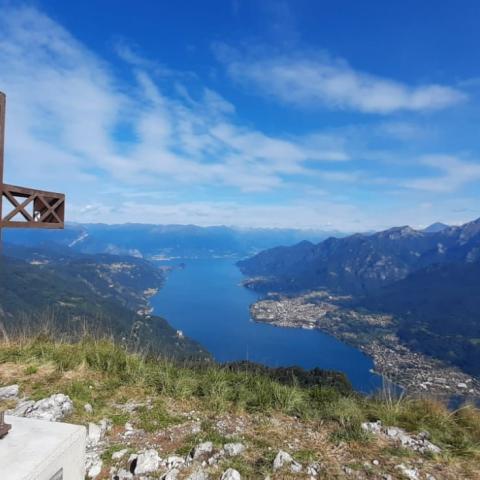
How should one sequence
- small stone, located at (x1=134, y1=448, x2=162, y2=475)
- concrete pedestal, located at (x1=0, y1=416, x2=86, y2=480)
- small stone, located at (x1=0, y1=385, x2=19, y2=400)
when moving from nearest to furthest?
concrete pedestal, located at (x1=0, y1=416, x2=86, y2=480) < small stone, located at (x1=134, y1=448, x2=162, y2=475) < small stone, located at (x1=0, y1=385, x2=19, y2=400)

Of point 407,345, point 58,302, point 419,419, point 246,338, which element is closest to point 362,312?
point 407,345

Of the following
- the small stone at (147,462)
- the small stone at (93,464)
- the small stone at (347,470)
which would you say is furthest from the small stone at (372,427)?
the small stone at (93,464)

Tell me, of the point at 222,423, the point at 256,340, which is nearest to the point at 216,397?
the point at 222,423

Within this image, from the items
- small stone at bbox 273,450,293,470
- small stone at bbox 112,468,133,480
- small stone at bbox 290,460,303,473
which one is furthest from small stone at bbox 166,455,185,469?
small stone at bbox 290,460,303,473

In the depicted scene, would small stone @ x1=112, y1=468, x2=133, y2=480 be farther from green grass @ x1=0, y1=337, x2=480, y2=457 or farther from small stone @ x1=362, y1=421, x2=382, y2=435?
small stone @ x1=362, y1=421, x2=382, y2=435

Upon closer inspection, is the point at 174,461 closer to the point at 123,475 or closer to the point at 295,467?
the point at 123,475

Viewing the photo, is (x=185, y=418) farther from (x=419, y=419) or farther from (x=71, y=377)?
(x=419, y=419)

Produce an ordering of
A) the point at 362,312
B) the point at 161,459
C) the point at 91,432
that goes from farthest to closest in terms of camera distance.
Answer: the point at 362,312, the point at 91,432, the point at 161,459

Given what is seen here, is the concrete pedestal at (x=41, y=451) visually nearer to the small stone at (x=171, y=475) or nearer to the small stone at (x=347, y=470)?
the small stone at (x=171, y=475)
